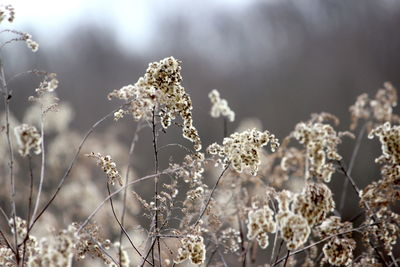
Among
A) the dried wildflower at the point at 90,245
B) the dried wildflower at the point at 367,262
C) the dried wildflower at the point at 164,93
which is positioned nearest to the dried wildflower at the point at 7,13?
the dried wildflower at the point at 164,93

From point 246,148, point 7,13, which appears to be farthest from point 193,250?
point 7,13

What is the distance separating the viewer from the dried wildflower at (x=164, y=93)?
79.4 inches

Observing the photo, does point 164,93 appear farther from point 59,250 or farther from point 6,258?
point 6,258

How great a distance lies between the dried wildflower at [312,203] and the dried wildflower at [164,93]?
28.2 inches

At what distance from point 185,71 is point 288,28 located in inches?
334

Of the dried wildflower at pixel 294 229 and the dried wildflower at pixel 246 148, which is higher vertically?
the dried wildflower at pixel 246 148

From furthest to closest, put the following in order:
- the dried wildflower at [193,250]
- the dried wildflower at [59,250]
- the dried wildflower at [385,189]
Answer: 1. the dried wildflower at [385,189]
2. the dried wildflower at [193,250]
3. the dried wildflower at [59,250]

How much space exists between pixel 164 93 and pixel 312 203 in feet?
3.00

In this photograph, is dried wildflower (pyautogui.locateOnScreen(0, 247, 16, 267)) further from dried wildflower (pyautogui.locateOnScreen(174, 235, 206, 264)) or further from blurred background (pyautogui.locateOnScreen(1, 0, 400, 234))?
blurred background (pyautogui.locateOnScreen(1, 0, 400, 234))

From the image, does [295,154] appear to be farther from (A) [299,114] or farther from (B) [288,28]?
(B) [288,28]

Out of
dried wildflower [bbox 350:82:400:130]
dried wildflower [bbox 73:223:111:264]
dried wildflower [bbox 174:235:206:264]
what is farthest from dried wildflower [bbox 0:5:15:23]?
dried wildflower [bbox 350:82:400:130]

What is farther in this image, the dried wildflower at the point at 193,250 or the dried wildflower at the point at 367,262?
the dried wildflower at the point at 367,262

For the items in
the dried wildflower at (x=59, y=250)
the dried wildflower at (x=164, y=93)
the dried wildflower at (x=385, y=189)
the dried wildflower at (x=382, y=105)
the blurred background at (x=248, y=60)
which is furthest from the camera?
the blurred background at (x=248, y=60)

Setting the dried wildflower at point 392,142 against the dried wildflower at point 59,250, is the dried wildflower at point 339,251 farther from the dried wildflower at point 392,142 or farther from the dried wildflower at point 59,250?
the dried wildflower at point 59,250
